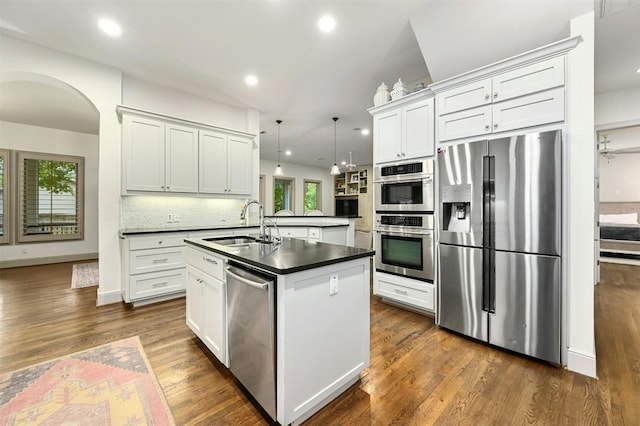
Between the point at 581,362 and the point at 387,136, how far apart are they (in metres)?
2.67

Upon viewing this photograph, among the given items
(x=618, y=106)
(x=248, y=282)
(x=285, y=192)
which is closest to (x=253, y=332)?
(x=248, y=282)

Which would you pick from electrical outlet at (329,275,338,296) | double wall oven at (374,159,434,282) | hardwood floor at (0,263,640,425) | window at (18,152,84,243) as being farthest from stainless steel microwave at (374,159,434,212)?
window at (18,152,84,243)

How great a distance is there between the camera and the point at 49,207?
5898 millimetres

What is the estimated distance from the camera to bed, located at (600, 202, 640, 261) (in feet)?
18.4

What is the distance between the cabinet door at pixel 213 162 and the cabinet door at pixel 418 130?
2866 millimetres

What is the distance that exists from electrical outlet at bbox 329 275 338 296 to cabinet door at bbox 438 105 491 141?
1.95 m

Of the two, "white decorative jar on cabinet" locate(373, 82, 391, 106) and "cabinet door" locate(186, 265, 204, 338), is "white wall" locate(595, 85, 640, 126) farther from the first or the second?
"cabinet door" locate(186, 265, 204, 338)

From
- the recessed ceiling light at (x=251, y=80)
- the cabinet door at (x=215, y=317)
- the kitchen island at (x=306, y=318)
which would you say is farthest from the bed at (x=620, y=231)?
the cabinet door at (x=215, y=317)

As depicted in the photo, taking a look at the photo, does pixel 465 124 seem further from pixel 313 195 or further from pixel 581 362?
pixel 313 195

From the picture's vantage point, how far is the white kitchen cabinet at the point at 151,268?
127 inches

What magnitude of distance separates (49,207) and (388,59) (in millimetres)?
7533

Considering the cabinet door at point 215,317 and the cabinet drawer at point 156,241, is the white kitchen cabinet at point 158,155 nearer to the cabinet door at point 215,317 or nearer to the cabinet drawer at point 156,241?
the cabinet drawer at point 156,241

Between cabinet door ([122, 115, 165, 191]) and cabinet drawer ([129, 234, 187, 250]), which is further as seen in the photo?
cabinet door ([122, 115, 165, 191])

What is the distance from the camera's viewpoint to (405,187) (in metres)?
3.08
